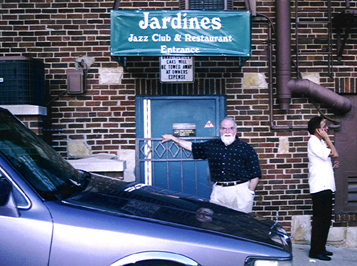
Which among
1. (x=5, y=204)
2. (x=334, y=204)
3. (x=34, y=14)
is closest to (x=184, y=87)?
(x=34, y=14)

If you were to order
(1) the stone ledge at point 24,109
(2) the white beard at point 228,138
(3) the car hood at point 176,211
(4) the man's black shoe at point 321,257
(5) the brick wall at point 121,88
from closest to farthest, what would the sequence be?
1. (3) the car hood at point 176,211
2. (2) the white beard at point 228,138
3. (1) the stone ledge at point 24,109
4. (4) the man's black shoe at point 321,257
5. (5) the brick wall at point 121,88

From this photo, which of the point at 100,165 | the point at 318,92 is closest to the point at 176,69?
the point at 100,165

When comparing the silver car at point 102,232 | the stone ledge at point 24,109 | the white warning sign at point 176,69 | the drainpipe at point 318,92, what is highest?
the white warning sign at point 176,69

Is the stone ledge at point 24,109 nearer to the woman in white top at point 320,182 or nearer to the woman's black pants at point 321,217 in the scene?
the woman in white top at point 320,182

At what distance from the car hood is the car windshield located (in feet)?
0.45

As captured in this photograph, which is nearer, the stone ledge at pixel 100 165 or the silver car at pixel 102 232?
the silver car at pixel 102 232

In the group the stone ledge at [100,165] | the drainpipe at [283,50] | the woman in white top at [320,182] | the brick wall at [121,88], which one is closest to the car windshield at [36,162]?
the stone ledge at [100,165]

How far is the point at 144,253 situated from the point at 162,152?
3.42 meters

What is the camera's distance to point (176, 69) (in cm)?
533

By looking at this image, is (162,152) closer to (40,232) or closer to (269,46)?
(269,46)

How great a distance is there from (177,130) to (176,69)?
97 centimetres

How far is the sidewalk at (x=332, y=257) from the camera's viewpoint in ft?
15.3

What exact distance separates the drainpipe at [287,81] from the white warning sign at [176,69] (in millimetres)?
1407

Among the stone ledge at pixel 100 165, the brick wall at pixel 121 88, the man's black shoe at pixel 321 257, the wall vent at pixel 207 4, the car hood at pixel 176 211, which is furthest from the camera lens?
the brick wall at pixel 121 88
